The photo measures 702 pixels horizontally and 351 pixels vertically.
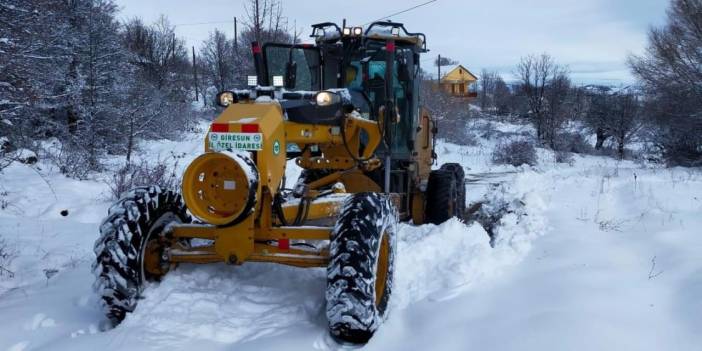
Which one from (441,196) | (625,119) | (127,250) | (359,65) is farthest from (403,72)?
(625,119)

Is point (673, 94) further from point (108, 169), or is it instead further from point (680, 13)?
point (108, 169)

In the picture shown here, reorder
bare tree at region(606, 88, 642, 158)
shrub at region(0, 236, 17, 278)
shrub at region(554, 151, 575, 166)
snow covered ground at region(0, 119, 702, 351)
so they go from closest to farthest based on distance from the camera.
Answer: snow covered ground at region(0, 119, 702, 351)
shrub at region(0, 236, 17, 278)
shrub at region(554, 151, 575, 166)
bare tree at region(606, 88, 642, 158)

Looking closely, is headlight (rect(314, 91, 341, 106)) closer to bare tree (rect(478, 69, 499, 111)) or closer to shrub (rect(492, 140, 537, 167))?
shrub (rect(492, 140, 537, 167))

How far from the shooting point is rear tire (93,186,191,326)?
12.2ft

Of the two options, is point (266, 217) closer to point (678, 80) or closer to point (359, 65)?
point (359, 65)

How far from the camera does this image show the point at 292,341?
354cm

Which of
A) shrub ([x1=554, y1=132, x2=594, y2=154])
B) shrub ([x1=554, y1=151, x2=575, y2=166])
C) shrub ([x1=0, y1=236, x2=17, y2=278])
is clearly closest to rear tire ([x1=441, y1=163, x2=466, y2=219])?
shrub ([x1=0, y1=236, x2=17, y2=278])

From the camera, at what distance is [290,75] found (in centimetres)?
632

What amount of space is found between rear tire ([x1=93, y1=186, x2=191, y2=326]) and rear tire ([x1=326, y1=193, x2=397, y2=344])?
1.36 m

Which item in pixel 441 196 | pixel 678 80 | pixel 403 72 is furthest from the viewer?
pixel 678 80

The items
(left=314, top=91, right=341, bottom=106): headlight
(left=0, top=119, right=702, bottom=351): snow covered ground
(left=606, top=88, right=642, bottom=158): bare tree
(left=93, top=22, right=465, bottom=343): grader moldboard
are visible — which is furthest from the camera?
(left=606, top=88, right=642, bottom=158): bare tree

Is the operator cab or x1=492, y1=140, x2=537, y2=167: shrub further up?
the operator cab

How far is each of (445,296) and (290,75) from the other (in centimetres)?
325

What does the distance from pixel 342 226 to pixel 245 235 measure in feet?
2.24
